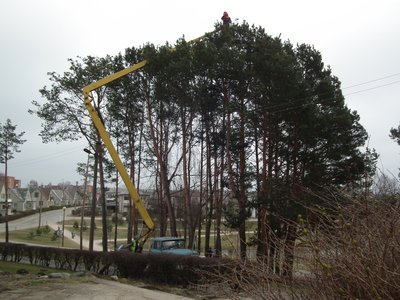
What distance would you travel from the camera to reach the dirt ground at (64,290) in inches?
506

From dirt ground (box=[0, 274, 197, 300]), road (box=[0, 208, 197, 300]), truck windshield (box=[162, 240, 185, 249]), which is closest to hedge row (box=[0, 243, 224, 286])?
road (box=[0, 208, 197, 300])

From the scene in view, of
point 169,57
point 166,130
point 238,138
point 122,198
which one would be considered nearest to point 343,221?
point 238,138

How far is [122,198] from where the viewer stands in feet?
351

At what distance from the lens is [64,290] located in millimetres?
13812

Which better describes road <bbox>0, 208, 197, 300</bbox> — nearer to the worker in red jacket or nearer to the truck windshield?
the truck windshield

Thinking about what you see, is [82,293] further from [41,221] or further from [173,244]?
[41,221]

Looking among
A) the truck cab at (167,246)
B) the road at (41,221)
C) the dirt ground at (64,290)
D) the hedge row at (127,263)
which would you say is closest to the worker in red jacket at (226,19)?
the truck cab at (167,246)

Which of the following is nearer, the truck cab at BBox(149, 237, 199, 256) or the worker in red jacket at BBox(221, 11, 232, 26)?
the truck cab at BBox(149, 237, 199, 256)

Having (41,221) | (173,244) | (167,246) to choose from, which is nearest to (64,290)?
(167,246)

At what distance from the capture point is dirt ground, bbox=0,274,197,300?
12847mm

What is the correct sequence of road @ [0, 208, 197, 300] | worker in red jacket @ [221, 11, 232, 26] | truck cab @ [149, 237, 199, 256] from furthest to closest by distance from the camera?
worker in red jacket @ [221, 11, 232, 26]
truck cab @ [149, 237, 199, 256]
road @ [0, 208, 197, 300]

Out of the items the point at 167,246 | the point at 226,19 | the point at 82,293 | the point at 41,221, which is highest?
the point at 226,19

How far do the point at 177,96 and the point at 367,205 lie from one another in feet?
83.0

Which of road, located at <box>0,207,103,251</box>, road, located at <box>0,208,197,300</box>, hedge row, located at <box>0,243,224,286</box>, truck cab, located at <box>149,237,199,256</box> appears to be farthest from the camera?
road, located at <box>0,207,103,251</box>
